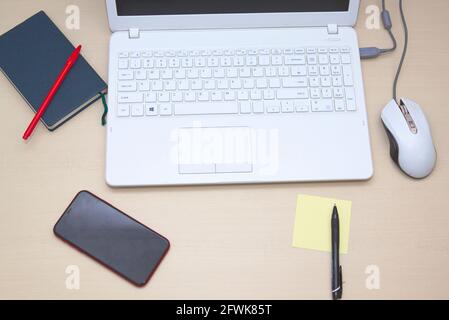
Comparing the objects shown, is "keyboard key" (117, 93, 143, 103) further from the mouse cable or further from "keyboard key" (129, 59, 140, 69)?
the mouse cable

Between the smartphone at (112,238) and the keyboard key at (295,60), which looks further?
the keyboard key at (295,60)

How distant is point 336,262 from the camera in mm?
773

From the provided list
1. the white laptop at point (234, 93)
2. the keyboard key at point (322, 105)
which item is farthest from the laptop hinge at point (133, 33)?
the keyboard key at point (322, 105)

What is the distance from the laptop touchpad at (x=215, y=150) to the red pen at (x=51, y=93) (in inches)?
8.6

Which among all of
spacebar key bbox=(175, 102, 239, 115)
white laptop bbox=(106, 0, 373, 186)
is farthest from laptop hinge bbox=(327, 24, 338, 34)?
spacebar key bbox=(175, 102, 239, 115)

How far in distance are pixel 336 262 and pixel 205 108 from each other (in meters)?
0.31

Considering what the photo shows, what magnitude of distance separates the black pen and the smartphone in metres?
0.25

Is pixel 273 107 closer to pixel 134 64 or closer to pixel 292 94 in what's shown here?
pixel 292 94

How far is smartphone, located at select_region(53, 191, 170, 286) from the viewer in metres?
0.77

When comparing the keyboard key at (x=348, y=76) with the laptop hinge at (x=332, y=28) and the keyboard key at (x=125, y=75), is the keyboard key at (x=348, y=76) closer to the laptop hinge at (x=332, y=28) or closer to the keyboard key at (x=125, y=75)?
the laptop hinge at (x=332, y=28)

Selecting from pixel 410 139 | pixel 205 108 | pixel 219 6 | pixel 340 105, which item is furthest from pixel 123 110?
pixel 410 139

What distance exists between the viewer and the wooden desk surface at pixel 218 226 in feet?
2.53

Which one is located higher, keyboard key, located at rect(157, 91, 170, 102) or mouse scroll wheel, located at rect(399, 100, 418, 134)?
keyboard key, located at rect(157, 91, 170, 102)

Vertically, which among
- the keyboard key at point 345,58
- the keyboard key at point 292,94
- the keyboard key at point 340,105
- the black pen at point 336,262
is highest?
the keyboard key at point 345,58
